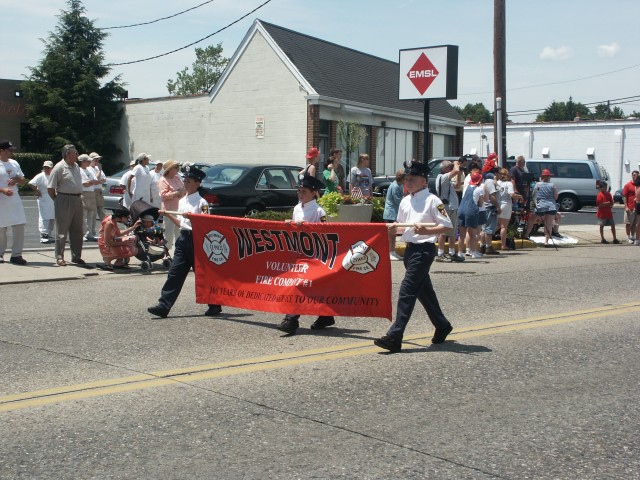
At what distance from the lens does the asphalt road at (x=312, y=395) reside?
15.8 ft

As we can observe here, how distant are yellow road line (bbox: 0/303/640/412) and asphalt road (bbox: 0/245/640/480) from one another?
2 cm

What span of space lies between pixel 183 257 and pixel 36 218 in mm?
14488

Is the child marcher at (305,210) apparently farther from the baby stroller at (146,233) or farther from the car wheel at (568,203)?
the car wheel at (568,203)

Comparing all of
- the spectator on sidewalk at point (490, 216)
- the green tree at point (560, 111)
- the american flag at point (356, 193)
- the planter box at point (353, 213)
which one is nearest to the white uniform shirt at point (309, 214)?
the planter box at point (353, 213)

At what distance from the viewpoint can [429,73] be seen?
19234 mm

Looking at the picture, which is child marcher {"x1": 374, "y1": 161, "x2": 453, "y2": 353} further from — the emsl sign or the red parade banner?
the emsl sign

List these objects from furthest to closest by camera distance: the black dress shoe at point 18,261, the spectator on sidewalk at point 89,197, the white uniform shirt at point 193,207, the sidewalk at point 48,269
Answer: the spectator on sidewalk at point 89,197 → the black dress shoe at point 18,261 → the sidewalk at point 48,269 → the white uniform shirt at point 193,207

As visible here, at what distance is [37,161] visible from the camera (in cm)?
3909

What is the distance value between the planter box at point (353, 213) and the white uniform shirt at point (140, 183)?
11.8 feet

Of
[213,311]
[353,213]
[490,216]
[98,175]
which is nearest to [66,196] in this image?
[98,175]

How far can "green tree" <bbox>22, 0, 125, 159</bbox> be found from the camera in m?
41.0

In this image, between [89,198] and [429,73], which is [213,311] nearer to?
[89,198]

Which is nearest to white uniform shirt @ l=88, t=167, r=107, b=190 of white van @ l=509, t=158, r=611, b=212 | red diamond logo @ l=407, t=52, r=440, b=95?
red diamond logo @ l=407, t=52, r=440, b=95

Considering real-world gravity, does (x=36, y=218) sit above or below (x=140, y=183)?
below
